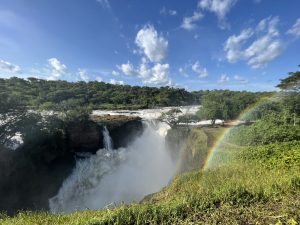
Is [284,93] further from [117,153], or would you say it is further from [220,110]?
[117,153]

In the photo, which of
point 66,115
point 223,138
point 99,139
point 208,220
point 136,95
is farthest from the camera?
point 136,95

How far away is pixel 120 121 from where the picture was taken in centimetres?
3294

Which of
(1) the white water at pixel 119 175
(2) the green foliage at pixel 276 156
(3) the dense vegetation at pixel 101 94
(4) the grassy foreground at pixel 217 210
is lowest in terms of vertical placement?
(1) the white water at pixel 119 175

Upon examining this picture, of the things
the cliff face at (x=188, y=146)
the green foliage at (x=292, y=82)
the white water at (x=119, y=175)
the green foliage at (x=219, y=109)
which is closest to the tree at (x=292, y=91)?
the green foliage at (x=292, y=82)

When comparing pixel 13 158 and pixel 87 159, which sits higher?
pixel 13 158

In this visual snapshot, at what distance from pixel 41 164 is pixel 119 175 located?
338 inches

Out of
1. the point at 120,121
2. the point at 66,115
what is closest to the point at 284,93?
the point at 120,121

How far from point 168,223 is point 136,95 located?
215 feet

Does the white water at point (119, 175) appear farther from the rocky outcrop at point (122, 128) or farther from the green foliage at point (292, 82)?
the green foliage at point (292, 82)

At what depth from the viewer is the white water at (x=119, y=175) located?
24.5 m

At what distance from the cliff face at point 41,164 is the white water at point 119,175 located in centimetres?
97

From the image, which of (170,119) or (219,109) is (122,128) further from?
(219,109)

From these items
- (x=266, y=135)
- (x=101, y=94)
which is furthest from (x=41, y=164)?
(x=101, y=94)

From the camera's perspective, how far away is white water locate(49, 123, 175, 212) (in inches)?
966
